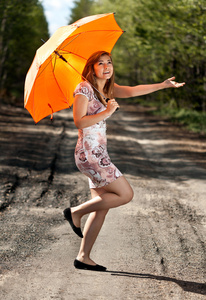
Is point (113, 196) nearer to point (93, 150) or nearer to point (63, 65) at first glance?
point (93, 150)

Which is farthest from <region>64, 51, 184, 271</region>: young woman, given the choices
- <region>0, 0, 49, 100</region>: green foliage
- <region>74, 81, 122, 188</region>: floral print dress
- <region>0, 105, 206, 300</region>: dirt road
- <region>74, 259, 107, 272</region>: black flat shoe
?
<region>0, 0, 49, 100</region>: green foliage

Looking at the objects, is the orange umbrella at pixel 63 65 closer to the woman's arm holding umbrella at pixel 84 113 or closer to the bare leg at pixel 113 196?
the woman's arm holding umbrella at pixel 84 113

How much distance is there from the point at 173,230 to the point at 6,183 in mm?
3648

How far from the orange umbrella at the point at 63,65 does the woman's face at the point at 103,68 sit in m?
0.38

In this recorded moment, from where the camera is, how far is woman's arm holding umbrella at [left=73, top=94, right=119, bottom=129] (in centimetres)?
383

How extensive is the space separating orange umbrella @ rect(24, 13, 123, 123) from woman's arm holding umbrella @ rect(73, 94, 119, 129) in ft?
1.83

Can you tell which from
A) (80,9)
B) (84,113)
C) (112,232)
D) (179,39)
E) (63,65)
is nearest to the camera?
(84,113)

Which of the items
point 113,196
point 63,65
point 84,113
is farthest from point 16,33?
point 113,196

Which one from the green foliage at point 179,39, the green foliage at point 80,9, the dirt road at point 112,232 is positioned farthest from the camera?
the green foliage at point 80,9

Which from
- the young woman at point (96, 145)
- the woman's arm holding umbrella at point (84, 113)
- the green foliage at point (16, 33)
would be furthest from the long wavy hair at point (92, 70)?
the green foliage at point (16, 33)

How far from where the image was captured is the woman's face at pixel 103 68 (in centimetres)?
413

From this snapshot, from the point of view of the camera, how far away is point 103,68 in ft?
13.6

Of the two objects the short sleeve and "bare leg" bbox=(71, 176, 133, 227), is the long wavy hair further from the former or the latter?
"bare leg" bbox=(71, 176, 133, 227)

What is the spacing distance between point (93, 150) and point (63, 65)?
101 centimetres
